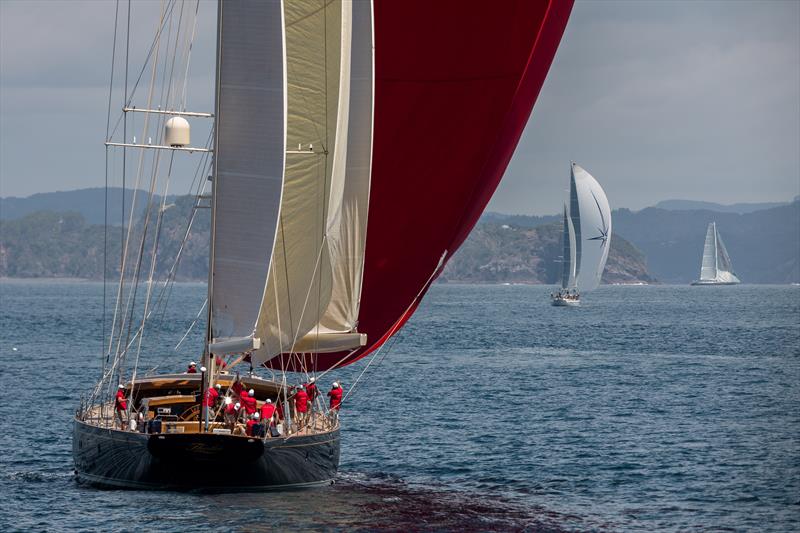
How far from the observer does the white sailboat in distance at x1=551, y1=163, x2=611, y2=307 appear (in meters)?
128

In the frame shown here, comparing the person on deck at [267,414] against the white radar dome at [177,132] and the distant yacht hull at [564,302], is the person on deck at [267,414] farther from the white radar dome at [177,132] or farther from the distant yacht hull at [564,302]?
the distant yacht hull at [564,302]

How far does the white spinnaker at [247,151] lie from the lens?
25.0 meters

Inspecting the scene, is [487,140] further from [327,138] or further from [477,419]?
[477,419]

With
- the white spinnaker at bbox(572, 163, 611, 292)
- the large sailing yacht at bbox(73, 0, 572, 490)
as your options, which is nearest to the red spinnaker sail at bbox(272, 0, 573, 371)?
the large sailing yacht at bbox(73, 0, 572, 490)

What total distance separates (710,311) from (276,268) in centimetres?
11662

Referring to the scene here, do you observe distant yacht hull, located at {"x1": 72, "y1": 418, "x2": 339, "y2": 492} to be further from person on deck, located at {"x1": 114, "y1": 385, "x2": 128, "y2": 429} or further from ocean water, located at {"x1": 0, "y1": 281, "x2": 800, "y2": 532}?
person on deck, located at {"x1": 114, "y1": 385, "x2": 128, "y2": 429}

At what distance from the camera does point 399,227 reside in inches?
1145

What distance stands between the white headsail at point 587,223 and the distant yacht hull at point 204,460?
10307 centimetres

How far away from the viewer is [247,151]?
2536 cm

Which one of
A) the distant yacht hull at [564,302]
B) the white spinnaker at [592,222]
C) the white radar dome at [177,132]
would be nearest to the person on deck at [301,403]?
the white radar dome at [177,132]

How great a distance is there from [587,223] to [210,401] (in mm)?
105074

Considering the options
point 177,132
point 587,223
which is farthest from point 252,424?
point 587,223

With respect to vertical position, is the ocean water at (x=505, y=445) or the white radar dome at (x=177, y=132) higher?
the white radar dome at (x=177, y=132)

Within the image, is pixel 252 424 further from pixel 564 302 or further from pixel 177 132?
pixel 564 302
